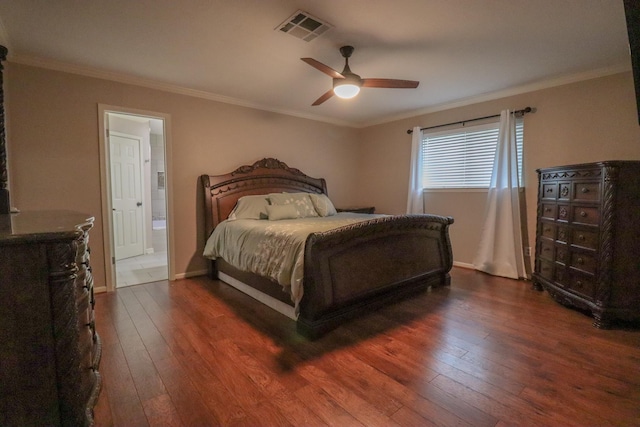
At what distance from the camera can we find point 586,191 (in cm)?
253

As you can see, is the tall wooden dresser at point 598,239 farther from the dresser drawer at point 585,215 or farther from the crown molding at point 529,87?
the crown molding at point 529,87

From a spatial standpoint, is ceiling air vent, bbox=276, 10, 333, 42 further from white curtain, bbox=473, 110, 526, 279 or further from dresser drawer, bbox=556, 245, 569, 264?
dresser drawer, bbox=556, 245, 569, 264

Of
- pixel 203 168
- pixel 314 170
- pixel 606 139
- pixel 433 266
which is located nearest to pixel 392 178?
pixel 314 170

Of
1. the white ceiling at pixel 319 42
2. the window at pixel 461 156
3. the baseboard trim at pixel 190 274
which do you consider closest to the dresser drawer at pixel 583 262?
the window at pixel 461 156

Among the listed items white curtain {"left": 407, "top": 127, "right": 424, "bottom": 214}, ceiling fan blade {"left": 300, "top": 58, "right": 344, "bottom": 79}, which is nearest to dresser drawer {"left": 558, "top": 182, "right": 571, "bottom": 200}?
white curtain {"left": 407, "top": 127, "right": 424, "bottom": 214}

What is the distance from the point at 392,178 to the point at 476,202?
144 cm

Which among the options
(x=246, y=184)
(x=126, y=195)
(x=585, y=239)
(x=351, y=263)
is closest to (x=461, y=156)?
(x=585, y=239)

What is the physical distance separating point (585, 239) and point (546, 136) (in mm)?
1486

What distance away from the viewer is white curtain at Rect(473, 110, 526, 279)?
3.59m

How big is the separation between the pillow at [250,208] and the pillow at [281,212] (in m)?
0.20

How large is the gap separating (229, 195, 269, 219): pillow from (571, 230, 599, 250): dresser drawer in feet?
10.5

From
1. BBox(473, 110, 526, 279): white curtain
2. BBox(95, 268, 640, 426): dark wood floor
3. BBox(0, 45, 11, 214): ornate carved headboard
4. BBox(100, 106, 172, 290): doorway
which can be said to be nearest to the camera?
BBox(95, 268, 640, 426): dark wood floor

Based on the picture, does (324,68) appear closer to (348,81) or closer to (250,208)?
(348,81)

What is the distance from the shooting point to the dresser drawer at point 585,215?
2.44m
